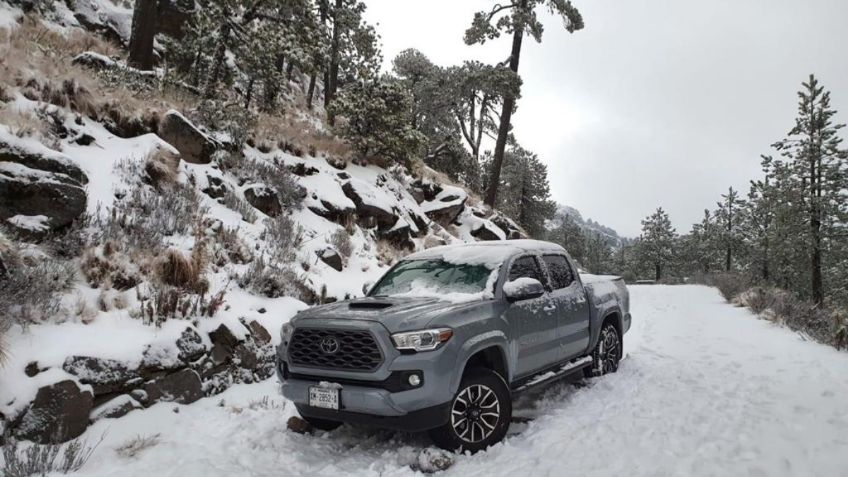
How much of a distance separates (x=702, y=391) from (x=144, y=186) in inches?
340

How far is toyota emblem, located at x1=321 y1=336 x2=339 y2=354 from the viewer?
14.0ft

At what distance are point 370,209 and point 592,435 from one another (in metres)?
8.76

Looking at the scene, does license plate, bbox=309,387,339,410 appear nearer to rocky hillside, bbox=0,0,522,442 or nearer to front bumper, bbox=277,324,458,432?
front bumper, bbox=277,324,458,432

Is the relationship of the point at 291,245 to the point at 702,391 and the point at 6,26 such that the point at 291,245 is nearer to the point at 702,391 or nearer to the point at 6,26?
the point at 702,391

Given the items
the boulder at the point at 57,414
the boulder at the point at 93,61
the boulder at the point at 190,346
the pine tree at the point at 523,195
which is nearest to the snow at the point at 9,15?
the boulder at the point at 93,61

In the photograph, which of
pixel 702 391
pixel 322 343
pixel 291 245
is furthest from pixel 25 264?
pixel 702 391

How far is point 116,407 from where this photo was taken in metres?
4.59

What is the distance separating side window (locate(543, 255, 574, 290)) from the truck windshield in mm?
1256

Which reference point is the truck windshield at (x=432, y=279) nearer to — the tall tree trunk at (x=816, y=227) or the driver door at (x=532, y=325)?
the driver door at (x=532, y=325)

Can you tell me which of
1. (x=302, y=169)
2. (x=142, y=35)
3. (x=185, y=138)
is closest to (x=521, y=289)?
(x=185, y=138)

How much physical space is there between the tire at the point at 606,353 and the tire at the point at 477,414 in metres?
2.62

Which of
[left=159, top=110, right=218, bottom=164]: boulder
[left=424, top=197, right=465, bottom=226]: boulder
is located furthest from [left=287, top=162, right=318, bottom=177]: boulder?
[left=424, top=197, right=465, bottom=226]: boulder

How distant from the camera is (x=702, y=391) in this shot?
609cm

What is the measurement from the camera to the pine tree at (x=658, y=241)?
65.3 meters
